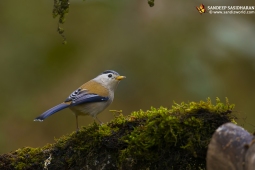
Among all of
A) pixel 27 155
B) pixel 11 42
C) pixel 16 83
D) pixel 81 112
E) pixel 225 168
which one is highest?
pixel 11 42

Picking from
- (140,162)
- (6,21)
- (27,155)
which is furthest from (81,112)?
(6,21)

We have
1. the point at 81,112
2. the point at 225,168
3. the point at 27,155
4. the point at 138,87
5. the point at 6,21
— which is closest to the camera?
the point at 225,168

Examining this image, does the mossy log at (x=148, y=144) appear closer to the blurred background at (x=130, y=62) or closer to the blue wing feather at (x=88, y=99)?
the blue wing feather at (x=88, y=99)

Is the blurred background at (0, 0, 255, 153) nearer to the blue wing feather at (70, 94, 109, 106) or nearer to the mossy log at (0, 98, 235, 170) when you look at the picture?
the blue wing feather at (70, 94, 109, 106)

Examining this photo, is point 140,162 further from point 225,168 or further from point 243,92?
point 243,92

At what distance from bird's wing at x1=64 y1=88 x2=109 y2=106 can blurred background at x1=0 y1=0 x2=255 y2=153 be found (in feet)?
4.30

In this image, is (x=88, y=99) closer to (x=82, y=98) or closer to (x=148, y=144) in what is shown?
(x=82, y=98)

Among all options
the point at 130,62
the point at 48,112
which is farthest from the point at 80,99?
the point at 130,62

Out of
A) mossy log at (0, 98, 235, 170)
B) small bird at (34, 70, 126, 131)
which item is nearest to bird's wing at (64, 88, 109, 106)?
small bird at (34, 70, 126, 131)

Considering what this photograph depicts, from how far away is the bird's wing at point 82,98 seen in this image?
5.55 meters

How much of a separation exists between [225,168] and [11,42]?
4908 millimetres

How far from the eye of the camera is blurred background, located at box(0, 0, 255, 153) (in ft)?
23.3

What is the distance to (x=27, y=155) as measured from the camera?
4395 millimetres

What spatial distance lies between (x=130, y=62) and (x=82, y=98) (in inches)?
70.5
